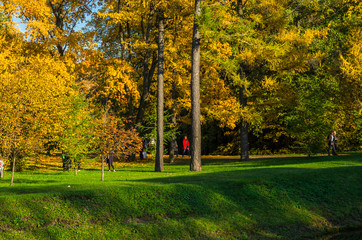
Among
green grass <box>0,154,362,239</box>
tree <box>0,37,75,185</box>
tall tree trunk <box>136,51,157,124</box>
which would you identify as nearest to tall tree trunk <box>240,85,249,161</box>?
tall tree trunk <box>136,51,157,124</box>

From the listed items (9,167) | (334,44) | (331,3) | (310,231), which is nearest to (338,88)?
(334,44)

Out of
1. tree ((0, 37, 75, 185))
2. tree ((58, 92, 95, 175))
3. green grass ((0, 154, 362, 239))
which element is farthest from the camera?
tree ((58, 92, 95, 175))

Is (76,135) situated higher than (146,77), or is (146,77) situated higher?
(146,77)

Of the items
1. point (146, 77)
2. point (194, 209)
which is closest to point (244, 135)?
point (146, 77)

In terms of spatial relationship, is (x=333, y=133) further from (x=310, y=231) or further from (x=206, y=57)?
(x=310, y=231)

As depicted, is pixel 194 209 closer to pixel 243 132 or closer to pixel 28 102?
pixel 28 102

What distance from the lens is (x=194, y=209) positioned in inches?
481

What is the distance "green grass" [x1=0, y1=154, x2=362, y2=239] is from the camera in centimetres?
1010

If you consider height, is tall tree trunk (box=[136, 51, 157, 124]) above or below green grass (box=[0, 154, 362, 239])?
above

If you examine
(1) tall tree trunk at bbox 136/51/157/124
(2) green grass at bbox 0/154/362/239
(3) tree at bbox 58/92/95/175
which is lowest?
(2) green grass at bbox 0/154/362/239

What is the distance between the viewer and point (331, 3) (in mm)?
33031

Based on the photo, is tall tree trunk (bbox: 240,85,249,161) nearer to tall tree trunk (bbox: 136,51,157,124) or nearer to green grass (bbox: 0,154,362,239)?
tall tree trunk (bbox: 136,51,157,124)

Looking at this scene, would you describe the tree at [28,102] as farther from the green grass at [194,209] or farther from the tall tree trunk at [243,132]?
the tall tree trunk at [243,132]

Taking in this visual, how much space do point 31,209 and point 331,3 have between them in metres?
29.5
